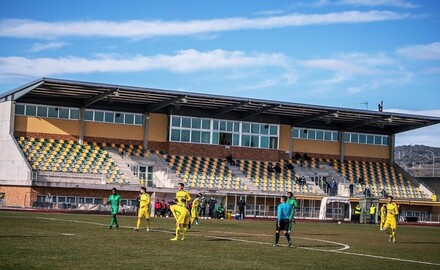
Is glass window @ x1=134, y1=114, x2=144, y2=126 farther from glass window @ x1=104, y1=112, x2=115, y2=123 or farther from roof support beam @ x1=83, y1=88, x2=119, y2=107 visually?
roof support beam @ x1=83, y1=88, x2=119, y2=107

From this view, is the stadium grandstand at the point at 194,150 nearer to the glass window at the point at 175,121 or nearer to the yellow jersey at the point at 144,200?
the glass window at the point at 175,121

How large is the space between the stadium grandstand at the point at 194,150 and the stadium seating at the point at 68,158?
0.09 metres

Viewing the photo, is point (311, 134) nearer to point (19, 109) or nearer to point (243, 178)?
point (243, 178)

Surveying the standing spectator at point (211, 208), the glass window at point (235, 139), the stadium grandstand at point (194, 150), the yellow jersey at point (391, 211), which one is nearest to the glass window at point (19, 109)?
the stadium grandstand at point (194, 150)

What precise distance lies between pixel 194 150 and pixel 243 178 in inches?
196

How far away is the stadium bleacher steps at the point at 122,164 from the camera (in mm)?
66500

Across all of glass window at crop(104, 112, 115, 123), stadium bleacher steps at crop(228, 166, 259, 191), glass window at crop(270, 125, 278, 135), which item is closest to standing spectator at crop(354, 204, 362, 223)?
stadium bleacher steps at crop(228, 166, 259, 191)

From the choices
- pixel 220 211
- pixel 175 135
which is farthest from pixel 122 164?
pixel 220 211

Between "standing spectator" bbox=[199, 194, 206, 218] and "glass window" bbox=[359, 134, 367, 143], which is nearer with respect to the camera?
"standing spectator" bbox=[199, 194, 206, 218]

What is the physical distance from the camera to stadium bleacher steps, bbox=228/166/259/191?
71981 mm

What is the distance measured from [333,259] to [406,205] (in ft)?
185

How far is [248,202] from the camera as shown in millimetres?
71438

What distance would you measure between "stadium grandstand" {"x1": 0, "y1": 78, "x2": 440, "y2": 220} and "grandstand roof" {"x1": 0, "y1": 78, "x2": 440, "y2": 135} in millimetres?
97

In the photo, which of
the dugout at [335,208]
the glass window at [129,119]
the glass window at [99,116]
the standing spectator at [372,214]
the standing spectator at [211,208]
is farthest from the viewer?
the glass window at [129,119]
